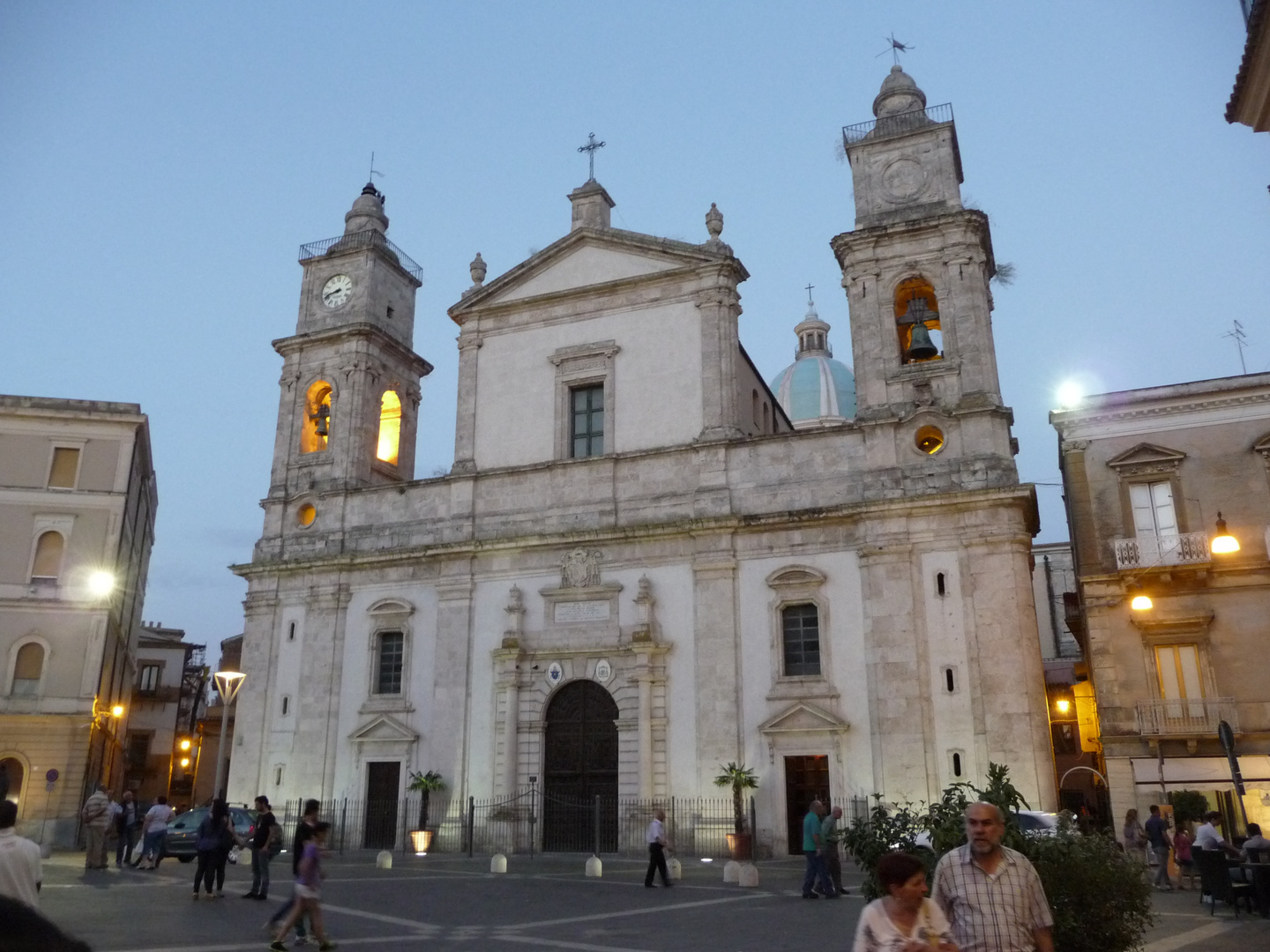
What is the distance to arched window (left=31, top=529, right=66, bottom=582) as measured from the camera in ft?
94.9

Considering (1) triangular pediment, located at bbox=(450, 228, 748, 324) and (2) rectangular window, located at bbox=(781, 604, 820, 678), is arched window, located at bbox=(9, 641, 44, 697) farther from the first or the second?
(2) rectangular window, located at bbox=(781, 604, 820, 678)

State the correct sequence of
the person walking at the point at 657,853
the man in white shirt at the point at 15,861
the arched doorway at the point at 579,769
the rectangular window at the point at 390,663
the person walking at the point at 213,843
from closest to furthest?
the man in white shirt at the point at 15,861, the person walking at the point at 213,843, the person walking at the point at 657,853, the arched doorway at the point at 579,769, the rectangular window at the point at 390,663

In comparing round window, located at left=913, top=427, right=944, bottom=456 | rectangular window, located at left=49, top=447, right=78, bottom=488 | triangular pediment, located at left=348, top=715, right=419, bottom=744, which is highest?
rectangular window, located at left=49, top=447, right=78, bottom=488

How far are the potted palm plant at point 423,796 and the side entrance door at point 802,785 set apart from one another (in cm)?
825

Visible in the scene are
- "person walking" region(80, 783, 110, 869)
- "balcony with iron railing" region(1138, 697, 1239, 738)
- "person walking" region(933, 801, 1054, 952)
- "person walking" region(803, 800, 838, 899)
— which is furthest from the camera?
"balcony with iron railing" region(1138, 697, 1239, 738)

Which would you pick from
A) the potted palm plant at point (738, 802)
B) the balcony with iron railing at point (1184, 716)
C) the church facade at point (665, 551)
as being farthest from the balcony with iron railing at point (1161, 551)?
the potted palm plant at point (738, 802)

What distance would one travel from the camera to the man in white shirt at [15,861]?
18.5ft

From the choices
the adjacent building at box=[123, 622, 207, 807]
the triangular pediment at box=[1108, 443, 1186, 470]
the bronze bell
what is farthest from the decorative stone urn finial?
the adjacent building at box=[123, 622, 207, 807]

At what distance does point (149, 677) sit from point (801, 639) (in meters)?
38.7

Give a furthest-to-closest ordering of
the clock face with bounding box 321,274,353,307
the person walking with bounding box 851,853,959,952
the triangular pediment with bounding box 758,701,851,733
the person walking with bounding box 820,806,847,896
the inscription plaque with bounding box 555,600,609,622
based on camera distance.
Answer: the clock face with bounding box 321,274,353,307 < the inscription plaque with bounding box 555,600,609,622 < the triangular pediment with bounding box 758,701,851,733 < the person walking with bounding box 820,806,847,896 < the person walking with bounding box 851,853,959,952

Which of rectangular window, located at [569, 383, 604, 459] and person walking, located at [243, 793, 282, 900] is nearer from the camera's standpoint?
person walking, located at [243, 793, 282, 900]

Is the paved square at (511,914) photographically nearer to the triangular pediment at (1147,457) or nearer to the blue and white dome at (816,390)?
the triangular pediment at (1147,457)

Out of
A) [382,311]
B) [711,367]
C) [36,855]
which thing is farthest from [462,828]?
[36,855]

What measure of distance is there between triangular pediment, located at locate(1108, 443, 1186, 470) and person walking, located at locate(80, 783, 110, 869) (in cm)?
2194
